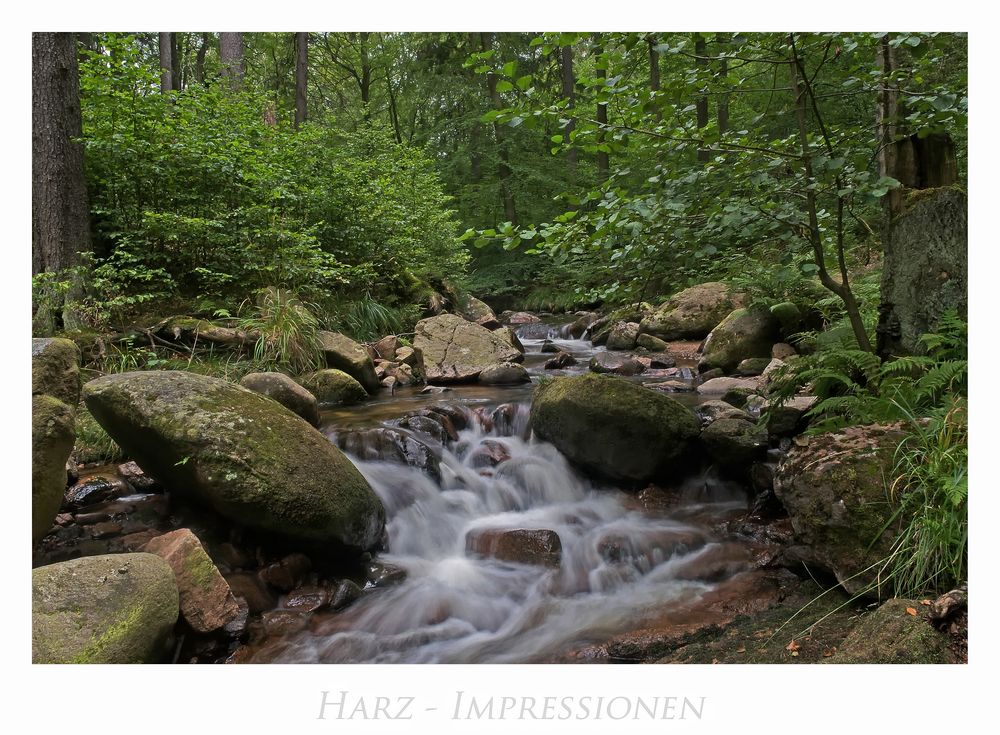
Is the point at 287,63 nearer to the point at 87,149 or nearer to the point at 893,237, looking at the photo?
the point at 87,149

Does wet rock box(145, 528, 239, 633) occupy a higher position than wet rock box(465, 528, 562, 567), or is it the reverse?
wet rock box(145, 528, 239, 633)

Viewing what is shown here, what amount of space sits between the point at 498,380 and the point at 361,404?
1962 millimetres

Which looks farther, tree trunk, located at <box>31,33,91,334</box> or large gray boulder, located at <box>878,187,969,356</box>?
tree trunk, located at <box>31,33,91,334</box>

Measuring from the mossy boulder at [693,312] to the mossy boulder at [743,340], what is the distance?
5.77 ft

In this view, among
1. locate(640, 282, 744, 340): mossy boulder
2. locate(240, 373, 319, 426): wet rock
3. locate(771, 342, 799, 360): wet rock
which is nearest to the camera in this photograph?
locate(240, 373, 319, 426): wet rock

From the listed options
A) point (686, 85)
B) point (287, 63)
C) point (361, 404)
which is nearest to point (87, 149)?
point (361, 404)

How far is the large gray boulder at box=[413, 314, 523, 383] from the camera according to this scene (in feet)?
25.8

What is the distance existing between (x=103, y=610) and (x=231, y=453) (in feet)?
A: 3.42

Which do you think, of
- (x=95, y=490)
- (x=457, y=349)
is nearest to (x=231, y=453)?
(x=95, y=490)

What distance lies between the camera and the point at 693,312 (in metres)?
10.3

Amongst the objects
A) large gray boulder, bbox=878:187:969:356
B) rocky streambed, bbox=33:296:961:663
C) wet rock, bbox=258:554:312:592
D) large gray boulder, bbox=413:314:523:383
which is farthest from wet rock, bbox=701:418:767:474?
large gray boulder, bbox=413:314:523:383

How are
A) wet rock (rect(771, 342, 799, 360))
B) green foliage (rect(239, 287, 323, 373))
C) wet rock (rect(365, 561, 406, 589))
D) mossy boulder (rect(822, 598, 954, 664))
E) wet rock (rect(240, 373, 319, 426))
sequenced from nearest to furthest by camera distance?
mossy boulder (rect(822, 598, 954, 664)), wet rock (rect(365, 561, 406, 589)), wet rock (rect(240, 373, 319, 426)), green foliage (rect(239, 287, 323, 373)), wet rock (rect(771, 342, 799, 360))

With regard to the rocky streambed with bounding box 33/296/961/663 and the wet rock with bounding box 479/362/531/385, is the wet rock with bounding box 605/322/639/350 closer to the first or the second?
the wet rock with bounding box 479/362/531/385

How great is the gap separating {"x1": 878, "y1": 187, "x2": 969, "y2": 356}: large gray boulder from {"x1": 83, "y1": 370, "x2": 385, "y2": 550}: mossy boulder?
356 centimetres
